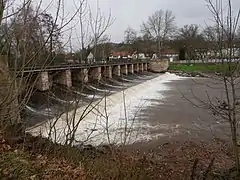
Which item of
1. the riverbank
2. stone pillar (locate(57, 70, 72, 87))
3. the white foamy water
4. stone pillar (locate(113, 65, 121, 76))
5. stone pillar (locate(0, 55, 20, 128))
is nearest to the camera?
stone pillar (locate(0, 55, 20, 128))

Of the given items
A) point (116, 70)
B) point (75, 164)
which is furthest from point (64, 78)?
point (75, 164)

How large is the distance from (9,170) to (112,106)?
61.4 ft

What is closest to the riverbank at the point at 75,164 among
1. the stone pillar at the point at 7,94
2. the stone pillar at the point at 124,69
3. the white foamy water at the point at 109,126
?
the stone pillar at the point at 7,94

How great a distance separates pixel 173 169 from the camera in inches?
454

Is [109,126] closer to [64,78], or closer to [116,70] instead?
[64,78]

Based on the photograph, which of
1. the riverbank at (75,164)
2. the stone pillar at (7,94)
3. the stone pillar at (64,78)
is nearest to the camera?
the stone pillar at (7,94)

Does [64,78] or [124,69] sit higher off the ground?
[64,78]

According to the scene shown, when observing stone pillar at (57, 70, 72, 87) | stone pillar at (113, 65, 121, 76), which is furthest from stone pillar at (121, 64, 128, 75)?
stone pillar at (57, 70, 72, 87)

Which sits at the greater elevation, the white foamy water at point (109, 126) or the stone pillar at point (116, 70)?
the stone pillar at point (116, 70)

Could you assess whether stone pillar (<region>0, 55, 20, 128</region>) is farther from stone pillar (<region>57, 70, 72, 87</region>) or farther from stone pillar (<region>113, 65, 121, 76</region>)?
stone pillar (<region>113, 65, 121, 76</region>)

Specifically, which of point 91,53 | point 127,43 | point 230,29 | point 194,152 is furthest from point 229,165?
point 127,43

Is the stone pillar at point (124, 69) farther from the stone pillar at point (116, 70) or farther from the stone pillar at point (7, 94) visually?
the stone pillar at point (7, 94)

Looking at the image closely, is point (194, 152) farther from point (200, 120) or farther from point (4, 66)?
point (4, 66)

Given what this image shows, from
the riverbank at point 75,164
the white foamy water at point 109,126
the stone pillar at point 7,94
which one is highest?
the stone pillar at point 7,94
